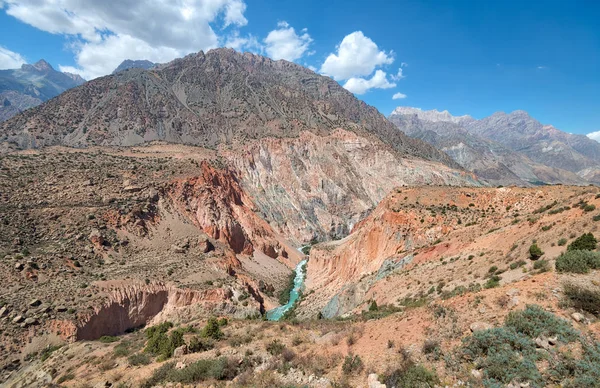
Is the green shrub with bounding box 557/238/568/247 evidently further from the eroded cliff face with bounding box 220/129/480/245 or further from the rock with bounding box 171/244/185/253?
the eroded cliff face with bounding box 220/129/480/245

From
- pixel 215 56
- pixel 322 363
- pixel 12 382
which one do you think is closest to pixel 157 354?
pixel 322 363

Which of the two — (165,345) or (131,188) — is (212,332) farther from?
(131,188)

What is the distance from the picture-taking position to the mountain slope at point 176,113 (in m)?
112

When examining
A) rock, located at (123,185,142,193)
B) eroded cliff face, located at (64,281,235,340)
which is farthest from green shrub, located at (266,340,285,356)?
rock, located at (123,185,142,193)

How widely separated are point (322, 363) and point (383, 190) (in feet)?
357

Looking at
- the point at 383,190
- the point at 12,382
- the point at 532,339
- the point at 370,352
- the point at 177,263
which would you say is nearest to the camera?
the point at 532,339

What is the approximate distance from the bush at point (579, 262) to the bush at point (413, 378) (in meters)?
7.22

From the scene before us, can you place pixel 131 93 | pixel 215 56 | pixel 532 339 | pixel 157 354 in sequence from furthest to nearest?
pixel 215 56
pixel 131 93
pixel 157 354
pixel 532 339

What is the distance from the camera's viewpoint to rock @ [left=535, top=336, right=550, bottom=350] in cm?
885

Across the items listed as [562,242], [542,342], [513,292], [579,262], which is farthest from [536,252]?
[542,342]

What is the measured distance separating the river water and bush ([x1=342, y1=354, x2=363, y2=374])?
112 feet

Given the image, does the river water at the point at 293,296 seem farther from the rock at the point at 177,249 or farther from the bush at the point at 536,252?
the bush at the point at 536,252

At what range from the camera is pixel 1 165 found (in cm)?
5366

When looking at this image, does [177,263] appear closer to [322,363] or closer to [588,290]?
[322,363]
